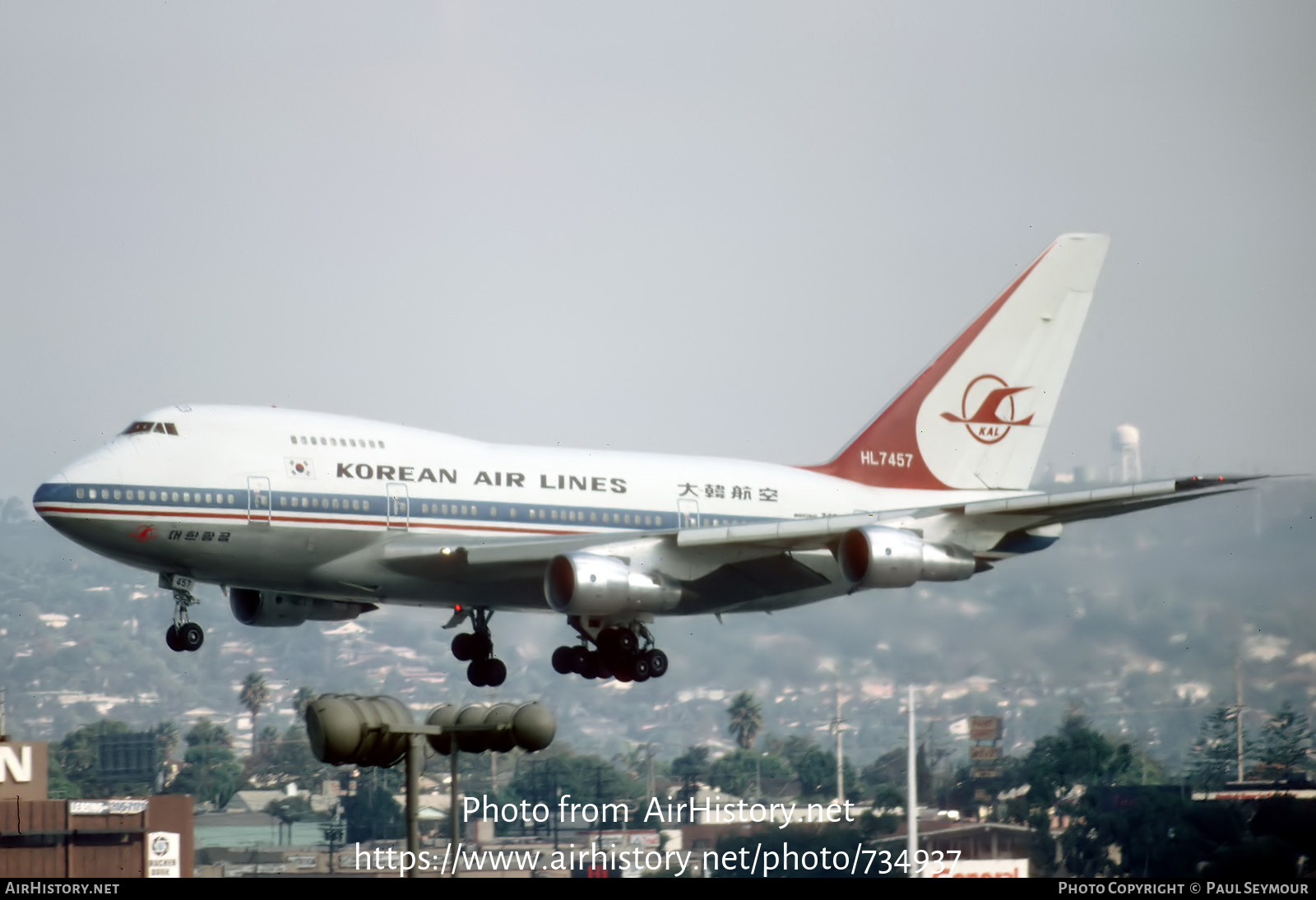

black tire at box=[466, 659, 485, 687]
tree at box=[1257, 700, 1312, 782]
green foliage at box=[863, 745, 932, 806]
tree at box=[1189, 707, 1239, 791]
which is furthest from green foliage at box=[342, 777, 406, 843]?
tree at box=[1257, 700, 1312, 782]

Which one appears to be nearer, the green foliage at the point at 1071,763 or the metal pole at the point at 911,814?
the metal pole at the point at 911,814

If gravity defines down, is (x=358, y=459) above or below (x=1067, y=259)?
below

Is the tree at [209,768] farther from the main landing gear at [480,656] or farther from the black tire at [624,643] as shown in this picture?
the black tire at [624,643]

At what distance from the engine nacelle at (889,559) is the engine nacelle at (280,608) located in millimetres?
12645

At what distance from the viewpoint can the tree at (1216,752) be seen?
5622 cm

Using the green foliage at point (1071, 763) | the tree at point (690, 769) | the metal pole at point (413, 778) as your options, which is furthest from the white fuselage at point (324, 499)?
the tree at point (690, 769)

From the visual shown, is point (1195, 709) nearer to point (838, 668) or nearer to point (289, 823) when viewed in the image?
point (838, 668)

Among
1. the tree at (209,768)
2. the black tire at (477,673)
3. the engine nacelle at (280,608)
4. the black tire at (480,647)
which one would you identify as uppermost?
the engine nacelle at (280,608)

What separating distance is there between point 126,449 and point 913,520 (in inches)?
720

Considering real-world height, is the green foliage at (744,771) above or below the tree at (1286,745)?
below

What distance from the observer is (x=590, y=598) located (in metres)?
37.7

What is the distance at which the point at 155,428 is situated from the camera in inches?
1438

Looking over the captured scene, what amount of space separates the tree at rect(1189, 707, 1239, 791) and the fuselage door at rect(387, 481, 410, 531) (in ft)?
101

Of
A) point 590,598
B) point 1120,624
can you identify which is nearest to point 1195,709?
point 1120,624
